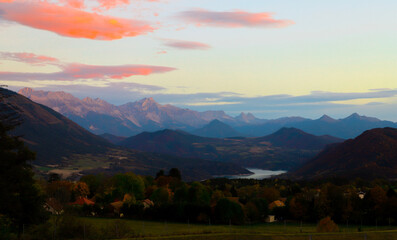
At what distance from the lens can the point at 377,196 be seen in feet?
345

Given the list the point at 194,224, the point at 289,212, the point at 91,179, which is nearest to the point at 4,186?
the point at 194,224

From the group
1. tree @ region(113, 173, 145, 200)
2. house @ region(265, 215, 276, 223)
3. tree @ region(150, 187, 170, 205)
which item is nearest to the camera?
house @ region(265, 215, 276, 223)

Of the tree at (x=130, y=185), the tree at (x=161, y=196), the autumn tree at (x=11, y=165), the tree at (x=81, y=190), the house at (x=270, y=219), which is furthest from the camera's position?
the tree at (x=81, y=190)

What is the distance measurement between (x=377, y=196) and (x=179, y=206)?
53262mm

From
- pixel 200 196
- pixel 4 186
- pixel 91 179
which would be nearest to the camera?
pixel 4 186

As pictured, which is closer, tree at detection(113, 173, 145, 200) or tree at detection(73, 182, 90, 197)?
tree at detection(113, 173, 145, 200)

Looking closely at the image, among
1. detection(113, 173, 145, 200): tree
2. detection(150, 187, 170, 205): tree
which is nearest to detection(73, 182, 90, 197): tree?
detection(113, 173, 145, 200): tree

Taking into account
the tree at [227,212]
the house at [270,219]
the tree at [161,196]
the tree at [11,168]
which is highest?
the tree at [11,168]

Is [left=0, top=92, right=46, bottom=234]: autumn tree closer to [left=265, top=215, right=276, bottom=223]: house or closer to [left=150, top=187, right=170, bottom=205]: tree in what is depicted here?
[left=265, top=215, right=276, bottom=223]: house

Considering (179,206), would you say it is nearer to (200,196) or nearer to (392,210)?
(200,196)

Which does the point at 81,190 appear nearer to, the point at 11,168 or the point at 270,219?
the point at 270,219

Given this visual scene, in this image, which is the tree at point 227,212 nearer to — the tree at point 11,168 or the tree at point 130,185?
the tree at point 11,168

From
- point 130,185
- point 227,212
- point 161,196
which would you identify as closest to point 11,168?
point 227,212

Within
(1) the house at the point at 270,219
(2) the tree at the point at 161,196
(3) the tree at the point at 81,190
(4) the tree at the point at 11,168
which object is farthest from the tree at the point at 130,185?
(4) the tree at the point at 11,168
